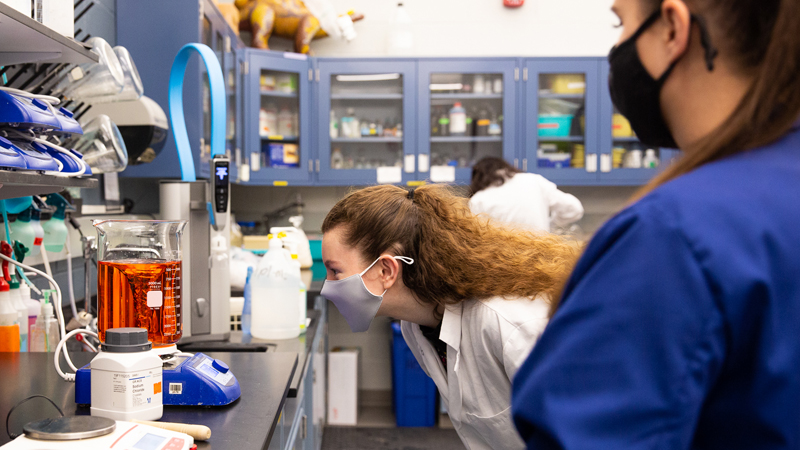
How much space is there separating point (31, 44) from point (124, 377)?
0.60 m

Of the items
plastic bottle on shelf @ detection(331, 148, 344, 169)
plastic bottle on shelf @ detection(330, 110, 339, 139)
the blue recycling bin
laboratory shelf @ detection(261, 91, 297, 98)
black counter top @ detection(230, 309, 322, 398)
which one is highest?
laboratory shelf @ detection(261, 91, 297, 98)

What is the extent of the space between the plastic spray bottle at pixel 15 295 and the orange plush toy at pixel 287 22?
272cm

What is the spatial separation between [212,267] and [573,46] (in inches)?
133

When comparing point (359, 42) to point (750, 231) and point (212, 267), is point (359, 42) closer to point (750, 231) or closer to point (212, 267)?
point (212, 267)

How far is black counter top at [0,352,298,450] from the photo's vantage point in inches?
35.1

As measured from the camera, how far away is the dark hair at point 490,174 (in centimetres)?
300

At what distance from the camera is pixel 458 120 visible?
392cm

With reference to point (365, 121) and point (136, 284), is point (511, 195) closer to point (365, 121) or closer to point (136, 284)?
point (365, 121)

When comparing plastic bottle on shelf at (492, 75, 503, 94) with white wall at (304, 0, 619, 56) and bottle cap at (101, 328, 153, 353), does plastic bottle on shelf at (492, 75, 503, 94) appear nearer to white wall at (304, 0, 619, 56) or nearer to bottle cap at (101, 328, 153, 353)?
white wall at (304, 0, 619, 56)

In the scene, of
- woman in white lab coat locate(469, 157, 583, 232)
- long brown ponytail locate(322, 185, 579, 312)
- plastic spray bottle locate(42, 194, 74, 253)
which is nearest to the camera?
long brown ponytail locate(322, 185, 579, 312)

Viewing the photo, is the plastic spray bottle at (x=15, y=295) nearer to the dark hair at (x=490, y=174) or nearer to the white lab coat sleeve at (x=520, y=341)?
the white lab coat sleeve at (x=520, y=341)

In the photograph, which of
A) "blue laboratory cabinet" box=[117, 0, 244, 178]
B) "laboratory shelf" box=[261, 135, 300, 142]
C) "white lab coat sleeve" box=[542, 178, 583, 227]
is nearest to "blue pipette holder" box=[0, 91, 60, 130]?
"blue laboratory cabinet" box=[117, 0, 244, 178]

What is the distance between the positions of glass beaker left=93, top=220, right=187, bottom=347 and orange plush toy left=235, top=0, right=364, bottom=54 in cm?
281

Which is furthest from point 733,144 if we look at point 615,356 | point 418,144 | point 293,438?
point 418,144
